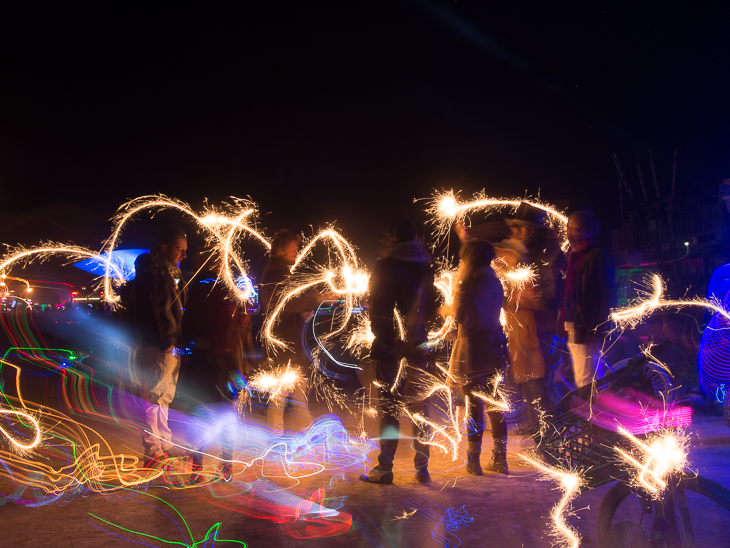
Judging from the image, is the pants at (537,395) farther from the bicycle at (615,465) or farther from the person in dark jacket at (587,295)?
the bicycle at (615,465)

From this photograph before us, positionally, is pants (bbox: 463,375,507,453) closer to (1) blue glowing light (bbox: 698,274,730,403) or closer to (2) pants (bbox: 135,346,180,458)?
(1) blue glowing light (bbox: 698,274,730,403)

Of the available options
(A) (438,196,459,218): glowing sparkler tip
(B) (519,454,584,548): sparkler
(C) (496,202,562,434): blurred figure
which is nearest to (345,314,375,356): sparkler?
(A) (438,196,459,218): glowing sparkler tip

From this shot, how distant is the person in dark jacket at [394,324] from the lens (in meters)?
4.08

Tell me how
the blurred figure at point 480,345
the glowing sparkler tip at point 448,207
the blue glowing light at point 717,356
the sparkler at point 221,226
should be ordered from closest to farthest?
the blue glowing light at point 717,356 → the blurred figure at point 480,345 → the sparkler at point 221,226 → the glowing sparkler tip at point 448,207

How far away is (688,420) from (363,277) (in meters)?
6.85

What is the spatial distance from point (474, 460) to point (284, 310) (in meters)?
1.98

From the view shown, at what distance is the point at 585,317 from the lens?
Answer: 4367mm

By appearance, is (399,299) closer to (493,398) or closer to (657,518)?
(493,398)

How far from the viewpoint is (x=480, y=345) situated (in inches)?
167

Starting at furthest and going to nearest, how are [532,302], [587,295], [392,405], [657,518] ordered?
1. [532,302]
2. [587,295]
3. [392,405]
4. [657,518]

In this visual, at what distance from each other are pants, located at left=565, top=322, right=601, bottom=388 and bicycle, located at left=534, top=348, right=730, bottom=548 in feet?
6.85

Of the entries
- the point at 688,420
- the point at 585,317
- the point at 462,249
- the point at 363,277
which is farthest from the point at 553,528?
the point at 363,277

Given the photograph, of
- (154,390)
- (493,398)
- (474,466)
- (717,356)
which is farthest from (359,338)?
(717,356)

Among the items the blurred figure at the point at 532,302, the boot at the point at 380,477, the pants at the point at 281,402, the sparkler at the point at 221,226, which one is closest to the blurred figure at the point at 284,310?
the pants at the point at 281,402
